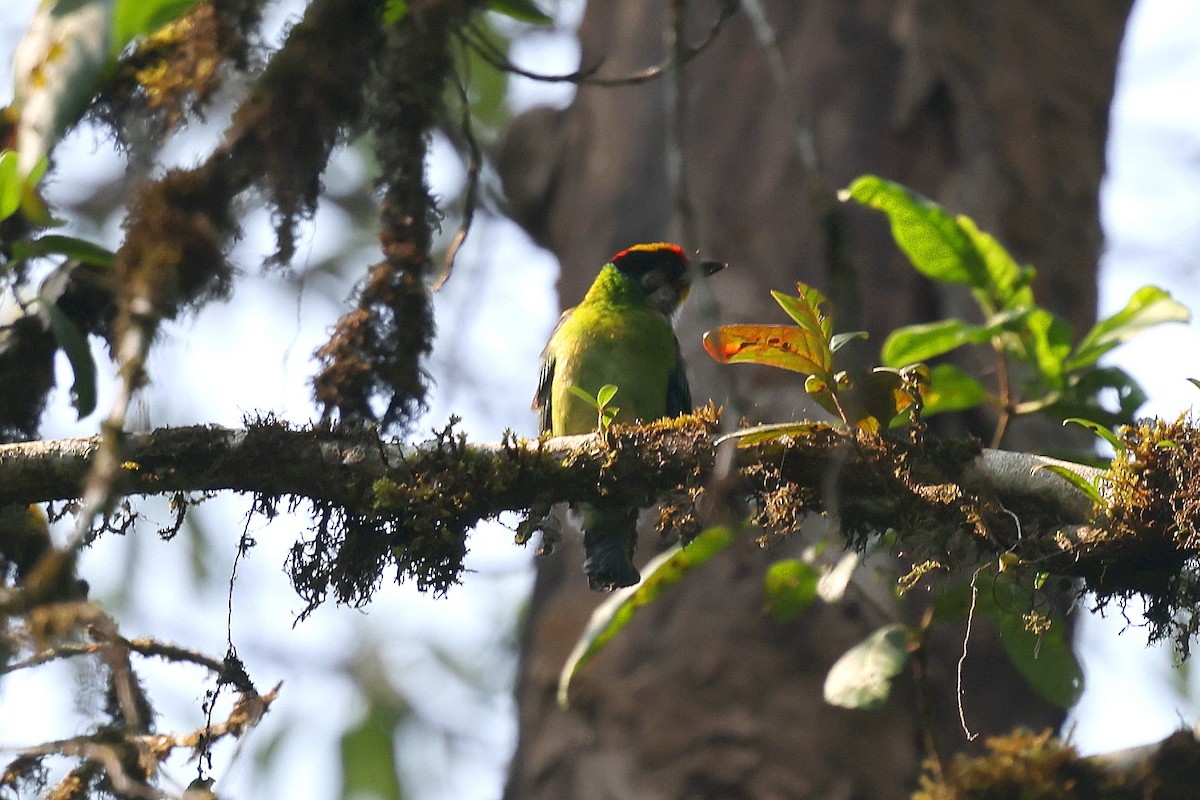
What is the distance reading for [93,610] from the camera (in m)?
1.84

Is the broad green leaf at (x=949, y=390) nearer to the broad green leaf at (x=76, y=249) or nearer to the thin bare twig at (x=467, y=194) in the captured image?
the thin bare twig at (x=467, y=194)

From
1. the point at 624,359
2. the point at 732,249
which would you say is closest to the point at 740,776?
the point at 624,359

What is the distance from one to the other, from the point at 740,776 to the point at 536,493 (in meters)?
2.35

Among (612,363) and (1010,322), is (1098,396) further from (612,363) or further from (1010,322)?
(612,363)

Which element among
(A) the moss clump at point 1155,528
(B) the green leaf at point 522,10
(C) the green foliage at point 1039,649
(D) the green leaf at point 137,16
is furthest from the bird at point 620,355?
(D) the green leaf at point 137,16

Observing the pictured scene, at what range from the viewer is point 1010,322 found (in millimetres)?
3070

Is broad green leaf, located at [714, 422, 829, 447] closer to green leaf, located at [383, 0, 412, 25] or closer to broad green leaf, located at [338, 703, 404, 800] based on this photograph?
green leaf, located at [383, 0, 412, 25]

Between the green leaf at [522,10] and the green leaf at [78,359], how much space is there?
1545 millimetres

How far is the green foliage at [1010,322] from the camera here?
3.08m

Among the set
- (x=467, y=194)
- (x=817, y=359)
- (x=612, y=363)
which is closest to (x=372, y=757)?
(x=612, y=363)

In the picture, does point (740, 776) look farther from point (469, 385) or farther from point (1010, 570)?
point (469, 385)

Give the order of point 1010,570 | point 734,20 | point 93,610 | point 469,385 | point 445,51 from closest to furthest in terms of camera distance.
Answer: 1. point 93,610
2. point 1010,570
3. point 445,51
4. point 734,20
5. point 469,385

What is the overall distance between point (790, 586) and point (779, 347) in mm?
731

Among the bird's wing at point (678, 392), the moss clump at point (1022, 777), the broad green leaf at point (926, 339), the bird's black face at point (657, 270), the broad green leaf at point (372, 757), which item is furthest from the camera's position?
the broad green leaf at point (372, 757)
